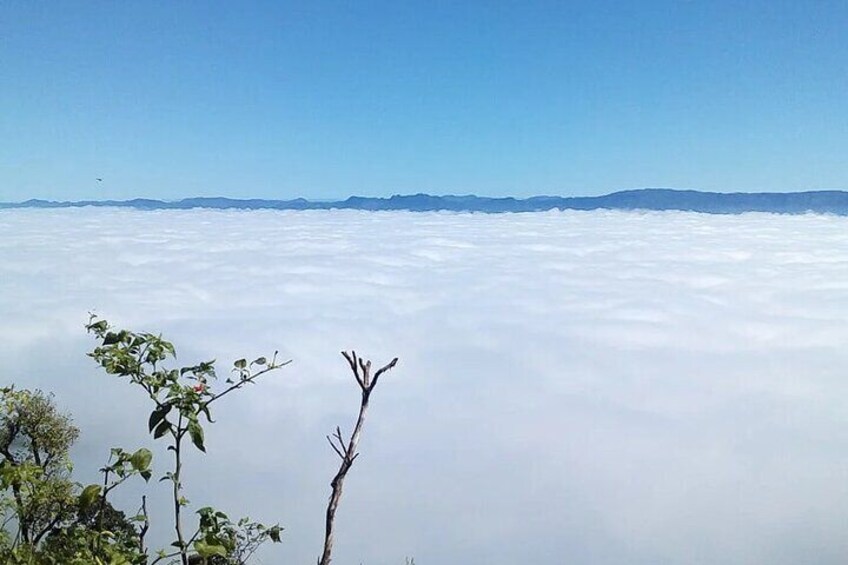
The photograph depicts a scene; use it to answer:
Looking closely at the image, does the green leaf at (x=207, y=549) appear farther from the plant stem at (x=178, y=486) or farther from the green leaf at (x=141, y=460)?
the green leaf at (x=141, y=460)

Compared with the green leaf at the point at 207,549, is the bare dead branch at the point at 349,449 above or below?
above

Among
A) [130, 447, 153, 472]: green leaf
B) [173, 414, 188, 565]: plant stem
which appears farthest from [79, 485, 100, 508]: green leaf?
[173, 414, 188, 565]: plant stem

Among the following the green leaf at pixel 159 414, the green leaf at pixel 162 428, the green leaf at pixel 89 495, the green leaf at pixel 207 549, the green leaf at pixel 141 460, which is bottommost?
the green leaf at pixel 207 549

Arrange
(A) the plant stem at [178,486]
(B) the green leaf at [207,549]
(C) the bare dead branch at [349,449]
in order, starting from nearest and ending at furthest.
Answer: (C) the bare dead branch at [349,449] → (B) the green leaf at [207,549] → (A) the plant stem at [178,486]

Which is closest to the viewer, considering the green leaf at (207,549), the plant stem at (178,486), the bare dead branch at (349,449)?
the bare dead branch at (349,449)

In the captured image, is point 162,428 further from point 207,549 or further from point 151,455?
point 207,549

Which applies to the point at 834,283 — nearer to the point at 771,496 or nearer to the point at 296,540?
the point at 771,496

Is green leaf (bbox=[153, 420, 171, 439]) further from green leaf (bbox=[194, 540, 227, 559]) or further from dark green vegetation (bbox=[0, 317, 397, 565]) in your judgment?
green leaf (bbox=[194, 540, 227, 559])

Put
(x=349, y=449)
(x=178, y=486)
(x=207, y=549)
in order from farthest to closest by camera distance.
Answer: (x=178, y=486)
(x=207, y=549)
(x=349, y=449)

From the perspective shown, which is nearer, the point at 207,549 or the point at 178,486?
the point at 207,549

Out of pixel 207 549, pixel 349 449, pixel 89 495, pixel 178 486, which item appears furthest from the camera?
pixel 178 486

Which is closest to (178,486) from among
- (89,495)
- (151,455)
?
(151,455)

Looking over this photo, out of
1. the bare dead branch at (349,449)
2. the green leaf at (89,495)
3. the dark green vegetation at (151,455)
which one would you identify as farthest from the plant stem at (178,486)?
the bare dead branch at (349,449)
